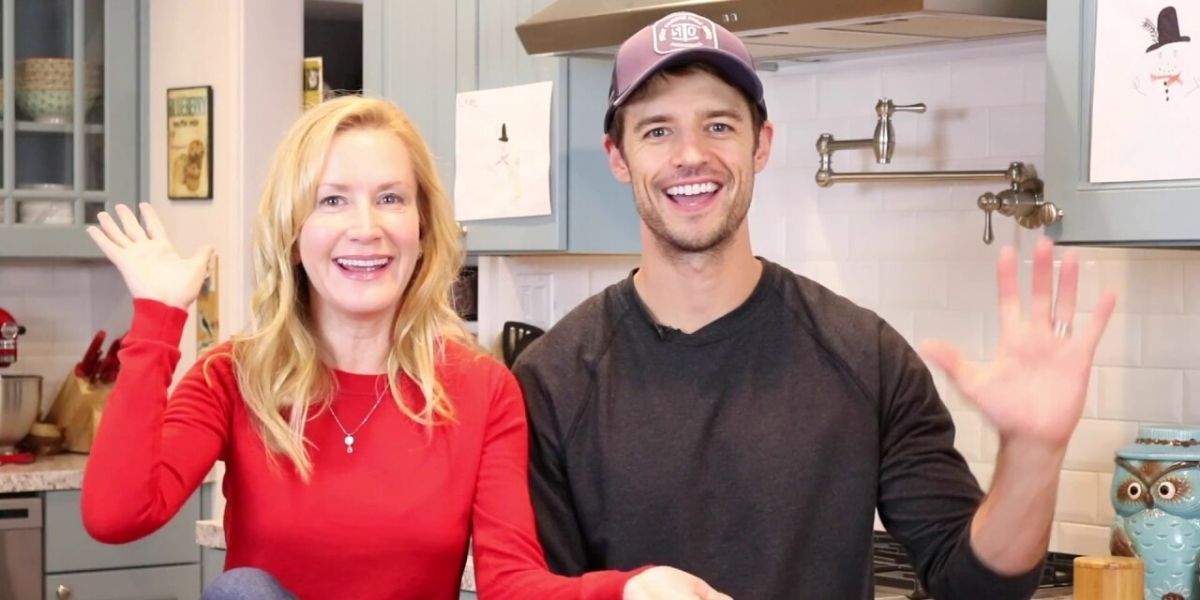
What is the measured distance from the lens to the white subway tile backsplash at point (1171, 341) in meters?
2.87

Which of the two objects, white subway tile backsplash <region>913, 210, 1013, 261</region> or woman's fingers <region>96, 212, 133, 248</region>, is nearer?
woman's fingers <region>96, 212, 133, 248</region>

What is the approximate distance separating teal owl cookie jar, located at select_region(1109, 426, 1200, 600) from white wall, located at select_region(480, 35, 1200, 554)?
0.80 ft

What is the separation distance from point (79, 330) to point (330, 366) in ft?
10.9

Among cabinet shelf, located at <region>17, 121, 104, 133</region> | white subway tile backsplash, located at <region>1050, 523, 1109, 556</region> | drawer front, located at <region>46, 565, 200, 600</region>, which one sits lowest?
drawer front, located at <region>46, 565, 200, 600</region>

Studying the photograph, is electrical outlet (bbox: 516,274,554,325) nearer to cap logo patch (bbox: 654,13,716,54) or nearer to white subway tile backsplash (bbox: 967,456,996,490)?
white subway tile backsplash (bbox: 967,456,996,490)

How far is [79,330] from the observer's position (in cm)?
513

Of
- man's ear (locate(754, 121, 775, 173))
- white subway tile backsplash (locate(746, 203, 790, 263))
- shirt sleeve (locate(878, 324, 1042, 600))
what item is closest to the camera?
shirt sleeve (locate(878, 324, 1042, 600))

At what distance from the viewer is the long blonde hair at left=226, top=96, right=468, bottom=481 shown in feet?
6.51

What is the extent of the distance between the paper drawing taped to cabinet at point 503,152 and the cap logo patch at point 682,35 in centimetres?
151

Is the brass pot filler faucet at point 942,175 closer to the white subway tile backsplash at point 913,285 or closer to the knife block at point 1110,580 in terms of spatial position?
the white subway tile backsplash at point 913,285

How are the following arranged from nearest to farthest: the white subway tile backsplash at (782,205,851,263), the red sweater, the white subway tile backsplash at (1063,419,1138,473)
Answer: the red sweater
the white subway tile backsplash at (1063,419,1138,473)
the white subway tile backsplash at (782,205,851,263)

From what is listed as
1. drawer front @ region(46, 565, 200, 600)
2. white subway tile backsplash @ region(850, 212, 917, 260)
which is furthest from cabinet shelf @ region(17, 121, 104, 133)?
white subway tile backsplash @ region(850, 212, 917, 260)

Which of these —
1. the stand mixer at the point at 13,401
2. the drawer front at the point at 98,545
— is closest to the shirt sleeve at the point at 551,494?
the drawer front at the point at 98,545

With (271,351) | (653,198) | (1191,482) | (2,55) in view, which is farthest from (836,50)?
(2,55)
